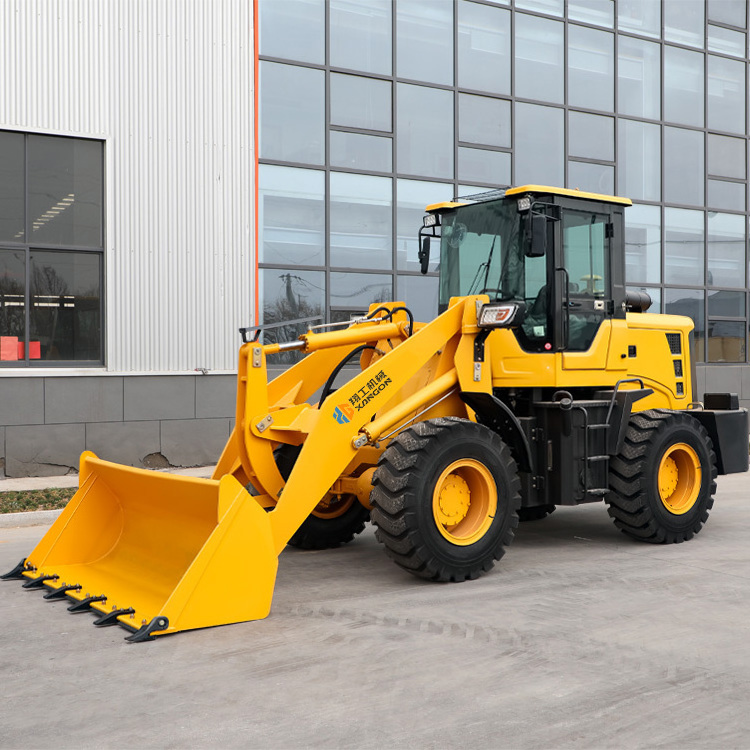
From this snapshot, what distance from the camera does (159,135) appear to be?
13422mm

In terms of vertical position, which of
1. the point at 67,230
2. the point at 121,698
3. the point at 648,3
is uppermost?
the point at 648,3

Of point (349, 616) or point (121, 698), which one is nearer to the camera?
point (121, 698)

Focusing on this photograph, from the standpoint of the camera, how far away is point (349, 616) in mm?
6141

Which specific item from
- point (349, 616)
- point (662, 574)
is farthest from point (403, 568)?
point (662, 574)

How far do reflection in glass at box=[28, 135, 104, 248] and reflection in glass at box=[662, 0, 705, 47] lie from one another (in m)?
11.5

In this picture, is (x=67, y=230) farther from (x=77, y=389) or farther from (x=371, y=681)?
(x=371, y=681)

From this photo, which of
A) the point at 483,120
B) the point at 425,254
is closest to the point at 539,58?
the point at 483,120

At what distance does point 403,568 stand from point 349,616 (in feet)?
3.23

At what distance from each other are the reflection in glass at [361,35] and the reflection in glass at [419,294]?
3395 millimetres

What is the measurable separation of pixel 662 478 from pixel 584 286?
1.92 meters

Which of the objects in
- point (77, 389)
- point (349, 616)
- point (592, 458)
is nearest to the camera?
point (349, 616)

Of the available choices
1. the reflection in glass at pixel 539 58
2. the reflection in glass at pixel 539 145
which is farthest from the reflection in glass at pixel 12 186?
the reflection in glass at pixel 539 58

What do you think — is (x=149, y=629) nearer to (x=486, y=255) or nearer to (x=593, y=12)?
(x=486, y=255)

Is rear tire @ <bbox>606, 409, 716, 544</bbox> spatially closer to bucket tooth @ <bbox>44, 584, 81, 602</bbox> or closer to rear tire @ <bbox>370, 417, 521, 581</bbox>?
rear tire @ <bbox>370, 417, 521, 581</bbox>
